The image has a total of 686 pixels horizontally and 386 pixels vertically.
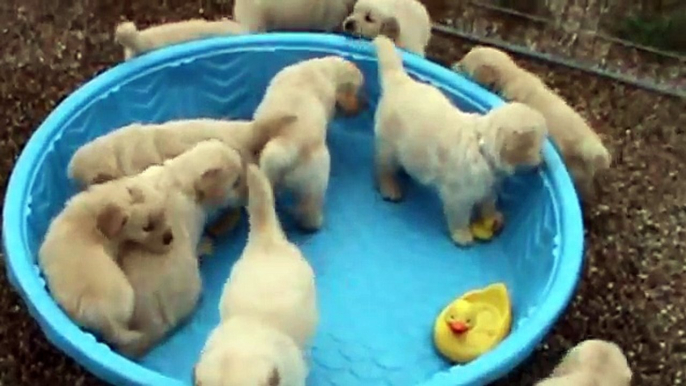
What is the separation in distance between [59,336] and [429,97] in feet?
2.31

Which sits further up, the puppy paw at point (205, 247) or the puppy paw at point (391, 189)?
the puppy paw at point (391, 189)

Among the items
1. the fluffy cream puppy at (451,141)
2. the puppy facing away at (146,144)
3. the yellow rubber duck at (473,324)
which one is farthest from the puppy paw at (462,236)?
the puppy facing away at (146,144)

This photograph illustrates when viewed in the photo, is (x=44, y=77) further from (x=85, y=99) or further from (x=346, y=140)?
(x=346, y=140)

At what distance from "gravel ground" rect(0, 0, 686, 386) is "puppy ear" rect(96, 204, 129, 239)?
0.28 metres

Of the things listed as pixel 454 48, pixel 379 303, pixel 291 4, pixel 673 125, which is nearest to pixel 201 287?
pixel 379 303

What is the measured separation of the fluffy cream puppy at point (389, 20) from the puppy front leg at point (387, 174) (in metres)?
0.23

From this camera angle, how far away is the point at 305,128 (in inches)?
66.0

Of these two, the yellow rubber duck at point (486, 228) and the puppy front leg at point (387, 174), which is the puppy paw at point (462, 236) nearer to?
the yellow rubber duck at point (486, 228)

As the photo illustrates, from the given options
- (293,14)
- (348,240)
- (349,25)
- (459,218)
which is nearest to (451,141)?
(459,218)

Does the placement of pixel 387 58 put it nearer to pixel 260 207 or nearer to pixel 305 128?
pixel 305 128

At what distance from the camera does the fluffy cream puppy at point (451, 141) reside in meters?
1.67

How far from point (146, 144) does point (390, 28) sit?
0.51m

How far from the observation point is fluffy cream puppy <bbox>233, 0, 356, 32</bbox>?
6.60 feet

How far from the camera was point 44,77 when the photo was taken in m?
2.16
